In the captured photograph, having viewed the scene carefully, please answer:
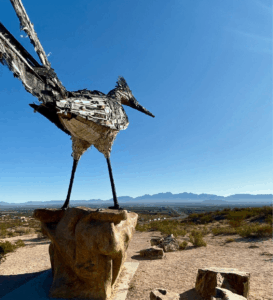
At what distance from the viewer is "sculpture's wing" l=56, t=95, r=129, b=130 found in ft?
11.6

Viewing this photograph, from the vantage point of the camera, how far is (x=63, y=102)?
11.3ft

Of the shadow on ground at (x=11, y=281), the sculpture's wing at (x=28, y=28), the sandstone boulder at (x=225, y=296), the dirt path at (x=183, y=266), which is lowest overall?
the dirt path at (x=183, y=266)

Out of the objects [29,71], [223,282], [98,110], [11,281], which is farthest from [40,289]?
[29,71]

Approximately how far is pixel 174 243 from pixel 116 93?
759 centimetres


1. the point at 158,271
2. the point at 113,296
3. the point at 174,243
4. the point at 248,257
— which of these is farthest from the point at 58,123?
the point at 248,257

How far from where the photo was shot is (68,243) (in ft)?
14.3

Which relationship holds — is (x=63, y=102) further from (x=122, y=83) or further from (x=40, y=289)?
(x=40, y=289)

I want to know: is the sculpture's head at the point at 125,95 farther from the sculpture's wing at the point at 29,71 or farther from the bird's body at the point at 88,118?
the sculpture's wing at the point at 29,71

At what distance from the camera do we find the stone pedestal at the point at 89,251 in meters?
4.03

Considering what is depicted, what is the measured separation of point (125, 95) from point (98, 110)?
2.23 meters

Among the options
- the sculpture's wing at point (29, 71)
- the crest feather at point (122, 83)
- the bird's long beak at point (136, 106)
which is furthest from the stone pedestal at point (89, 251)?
the crest feather at point (122, 83)

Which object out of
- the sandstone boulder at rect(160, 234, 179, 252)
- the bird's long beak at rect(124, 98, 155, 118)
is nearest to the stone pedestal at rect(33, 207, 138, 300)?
the bird's long beak at rect(124, 98, 155, 118)

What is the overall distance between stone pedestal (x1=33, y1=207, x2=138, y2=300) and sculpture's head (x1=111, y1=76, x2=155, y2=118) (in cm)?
350

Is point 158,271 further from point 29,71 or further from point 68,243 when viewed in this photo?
point 29,71
